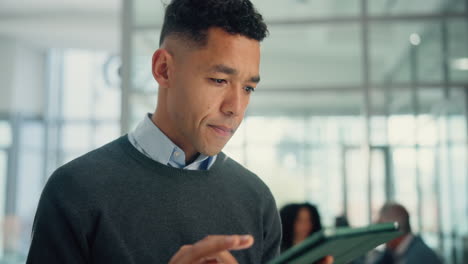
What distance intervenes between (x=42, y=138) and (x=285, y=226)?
12.4 metres

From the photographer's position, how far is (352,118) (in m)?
6.93

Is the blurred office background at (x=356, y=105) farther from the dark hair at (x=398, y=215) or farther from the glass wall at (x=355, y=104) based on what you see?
the dark hair at (x=398, y=215)

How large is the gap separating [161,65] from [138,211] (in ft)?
0.87

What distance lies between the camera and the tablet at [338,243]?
725mm

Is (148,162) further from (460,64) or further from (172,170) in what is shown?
(460,64)

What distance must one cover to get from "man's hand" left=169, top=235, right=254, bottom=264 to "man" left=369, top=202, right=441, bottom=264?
10.8 ft

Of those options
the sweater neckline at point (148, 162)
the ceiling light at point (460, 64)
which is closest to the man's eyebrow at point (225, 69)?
the sweater neckline at point (148, 162)

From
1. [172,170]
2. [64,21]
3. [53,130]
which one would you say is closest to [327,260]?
[172,170]

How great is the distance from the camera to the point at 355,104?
696cm

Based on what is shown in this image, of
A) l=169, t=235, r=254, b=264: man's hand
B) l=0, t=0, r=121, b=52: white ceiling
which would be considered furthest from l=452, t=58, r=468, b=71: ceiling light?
l=169, t=235, r=254, b=264: man's hand

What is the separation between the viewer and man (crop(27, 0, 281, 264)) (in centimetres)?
105

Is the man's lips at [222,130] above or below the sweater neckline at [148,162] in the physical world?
above

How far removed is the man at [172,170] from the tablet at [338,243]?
12.2 inches

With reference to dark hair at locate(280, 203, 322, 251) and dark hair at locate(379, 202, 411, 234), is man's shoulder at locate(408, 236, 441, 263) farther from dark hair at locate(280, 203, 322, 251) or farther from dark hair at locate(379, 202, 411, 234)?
dark hair at locate(280, 203, 322, 251)
